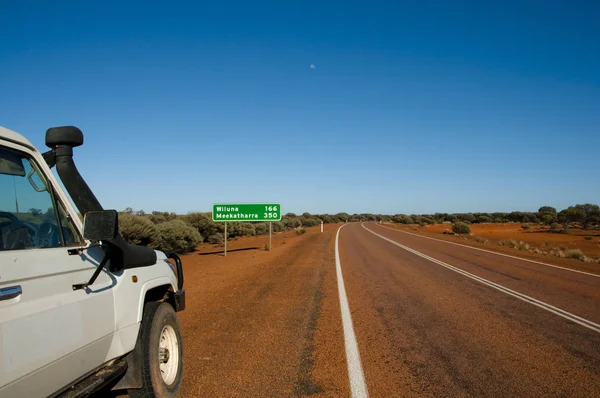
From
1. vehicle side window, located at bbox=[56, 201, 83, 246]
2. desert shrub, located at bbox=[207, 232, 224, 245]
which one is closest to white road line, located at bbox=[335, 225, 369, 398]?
vehicle side window, located at bbox=[56, 201, 83, 246]

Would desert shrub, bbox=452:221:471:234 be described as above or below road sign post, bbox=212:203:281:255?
below

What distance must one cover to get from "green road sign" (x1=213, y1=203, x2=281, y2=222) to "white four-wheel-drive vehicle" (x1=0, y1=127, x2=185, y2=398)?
17339mm

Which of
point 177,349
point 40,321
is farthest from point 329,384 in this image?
point 40,321

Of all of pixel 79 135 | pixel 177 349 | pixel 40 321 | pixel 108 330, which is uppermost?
pixel 79 135

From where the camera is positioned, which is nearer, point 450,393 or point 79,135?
point 79,135

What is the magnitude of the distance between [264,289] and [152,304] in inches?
253

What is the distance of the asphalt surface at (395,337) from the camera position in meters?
4.45

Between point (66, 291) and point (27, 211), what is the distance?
0.71 metres

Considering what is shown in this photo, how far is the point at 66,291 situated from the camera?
2.79 meters

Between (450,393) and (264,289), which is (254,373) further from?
(264,289)

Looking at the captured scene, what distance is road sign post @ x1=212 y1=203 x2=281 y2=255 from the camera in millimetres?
21266

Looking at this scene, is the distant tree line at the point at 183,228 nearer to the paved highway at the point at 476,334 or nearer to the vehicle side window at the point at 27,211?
the vehicle side window at the point at 27,211

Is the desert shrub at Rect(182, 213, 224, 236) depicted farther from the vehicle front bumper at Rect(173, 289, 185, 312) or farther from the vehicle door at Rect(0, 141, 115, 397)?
the vehicle door at Rect(0, 141, 115, 397)

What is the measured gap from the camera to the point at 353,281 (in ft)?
37.8
